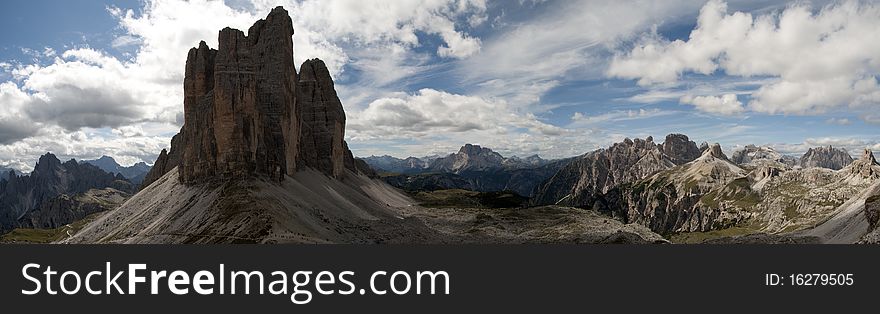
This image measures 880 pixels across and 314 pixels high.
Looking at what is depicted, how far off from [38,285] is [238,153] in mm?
68451

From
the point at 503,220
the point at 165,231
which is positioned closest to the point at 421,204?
the point at 503,220

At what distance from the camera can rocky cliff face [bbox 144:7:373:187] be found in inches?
3703

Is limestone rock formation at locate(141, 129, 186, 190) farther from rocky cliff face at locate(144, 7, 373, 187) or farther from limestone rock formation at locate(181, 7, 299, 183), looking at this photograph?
limestone rock formation at locate(181, 7, 299, 183)

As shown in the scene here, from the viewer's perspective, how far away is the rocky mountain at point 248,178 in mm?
72500

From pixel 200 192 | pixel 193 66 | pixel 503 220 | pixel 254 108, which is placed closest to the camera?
pixel 200 192

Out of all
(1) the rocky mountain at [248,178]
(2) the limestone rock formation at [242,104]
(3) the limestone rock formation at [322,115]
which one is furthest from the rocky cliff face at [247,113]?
(3) the limestone rock formation at [322,115]

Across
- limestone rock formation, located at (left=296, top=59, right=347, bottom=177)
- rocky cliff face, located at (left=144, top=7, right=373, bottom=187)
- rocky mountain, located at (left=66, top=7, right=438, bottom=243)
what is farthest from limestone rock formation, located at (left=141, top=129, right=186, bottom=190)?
limestone rock formation, located at (left=296, top=59, right=347, bottom=177)

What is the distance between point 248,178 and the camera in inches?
3580

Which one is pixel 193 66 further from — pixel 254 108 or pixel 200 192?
pixel 200 192

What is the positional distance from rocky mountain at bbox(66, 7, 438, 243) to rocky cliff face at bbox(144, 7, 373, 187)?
24 cm

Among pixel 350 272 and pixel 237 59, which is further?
pixel 237 59

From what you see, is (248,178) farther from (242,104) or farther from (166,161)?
(166,161)

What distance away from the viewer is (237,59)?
101 meters

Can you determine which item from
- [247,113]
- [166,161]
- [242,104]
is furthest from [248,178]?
[166,161]
